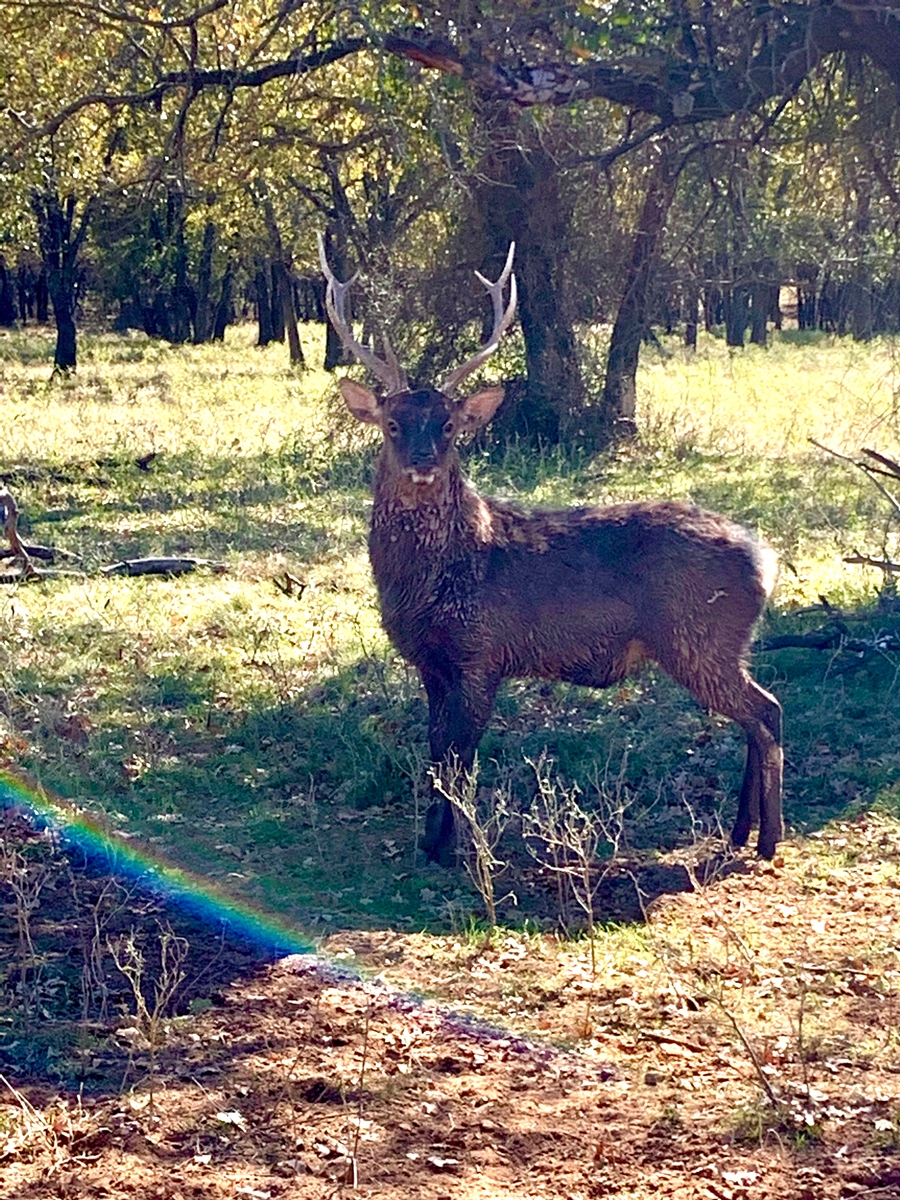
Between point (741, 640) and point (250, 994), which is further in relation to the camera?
point (741, 640)

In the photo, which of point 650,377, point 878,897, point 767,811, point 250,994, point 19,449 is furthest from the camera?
point 650,377

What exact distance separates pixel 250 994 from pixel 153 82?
36.5 feet

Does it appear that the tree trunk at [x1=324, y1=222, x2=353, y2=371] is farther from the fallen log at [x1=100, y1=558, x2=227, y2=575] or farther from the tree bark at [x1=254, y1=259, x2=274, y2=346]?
the fallen log at [x1=100, y1=558, x2=227, y2=575]

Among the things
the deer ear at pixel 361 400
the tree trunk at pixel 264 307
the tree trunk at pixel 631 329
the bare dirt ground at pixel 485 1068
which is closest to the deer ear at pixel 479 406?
the deer ear at pixel 361 400

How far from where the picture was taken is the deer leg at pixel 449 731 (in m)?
6.81

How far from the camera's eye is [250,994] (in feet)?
17.2

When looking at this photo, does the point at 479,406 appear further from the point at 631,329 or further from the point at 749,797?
the point at 631,329

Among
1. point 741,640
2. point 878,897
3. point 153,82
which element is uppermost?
point 153,82

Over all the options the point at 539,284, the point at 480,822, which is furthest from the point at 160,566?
the point at 539,284

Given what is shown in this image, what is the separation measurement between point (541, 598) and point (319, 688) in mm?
2048

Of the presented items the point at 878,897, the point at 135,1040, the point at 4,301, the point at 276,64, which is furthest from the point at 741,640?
the point at 4,301

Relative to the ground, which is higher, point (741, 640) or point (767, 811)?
point (741, 640)

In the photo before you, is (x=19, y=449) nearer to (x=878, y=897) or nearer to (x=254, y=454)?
(x=254, y=454)

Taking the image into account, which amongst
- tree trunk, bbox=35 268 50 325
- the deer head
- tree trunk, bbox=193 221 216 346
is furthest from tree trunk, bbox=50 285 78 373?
the deer head
